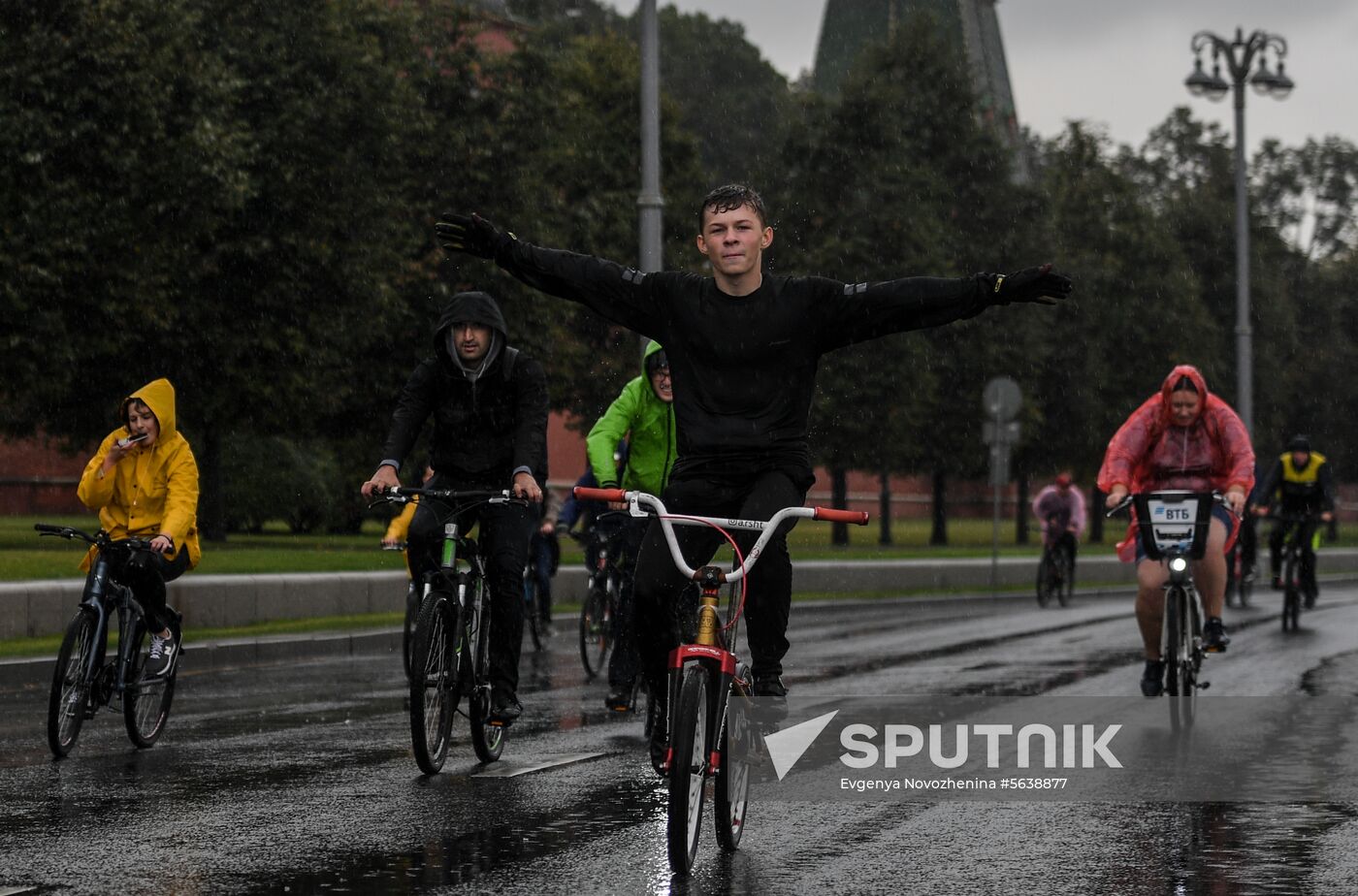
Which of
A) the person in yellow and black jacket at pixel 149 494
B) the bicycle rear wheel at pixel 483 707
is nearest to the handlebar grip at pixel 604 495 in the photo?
the bicycle rear wheel at pixel 483 707

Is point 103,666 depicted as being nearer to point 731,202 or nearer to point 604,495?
point 604,495

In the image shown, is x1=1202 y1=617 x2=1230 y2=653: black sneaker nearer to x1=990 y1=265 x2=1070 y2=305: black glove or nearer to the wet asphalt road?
the wet asphalt road

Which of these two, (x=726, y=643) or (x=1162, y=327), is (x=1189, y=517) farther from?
(x=1162, y=327)

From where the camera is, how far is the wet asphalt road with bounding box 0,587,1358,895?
5836mm

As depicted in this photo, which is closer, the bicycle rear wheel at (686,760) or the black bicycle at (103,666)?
the bicycle rear wheel at (686,760)

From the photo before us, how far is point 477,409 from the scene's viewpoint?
28.2ft

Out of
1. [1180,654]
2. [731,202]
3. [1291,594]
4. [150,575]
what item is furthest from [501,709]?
[1291,594]

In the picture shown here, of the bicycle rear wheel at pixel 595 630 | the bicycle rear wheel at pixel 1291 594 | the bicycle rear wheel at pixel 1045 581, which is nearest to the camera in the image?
the bicycle rear wheel at pixel 595 630

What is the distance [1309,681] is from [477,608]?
269 inches

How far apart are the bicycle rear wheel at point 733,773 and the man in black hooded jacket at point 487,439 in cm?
230

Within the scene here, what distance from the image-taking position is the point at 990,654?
15.7 metres

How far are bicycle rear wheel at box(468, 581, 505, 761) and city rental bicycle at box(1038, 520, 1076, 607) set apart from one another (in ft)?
58.2

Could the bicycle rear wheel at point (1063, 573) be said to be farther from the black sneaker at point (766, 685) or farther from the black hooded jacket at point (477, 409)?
the black sneaker at point (766, 685)

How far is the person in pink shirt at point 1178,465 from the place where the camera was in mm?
10305
